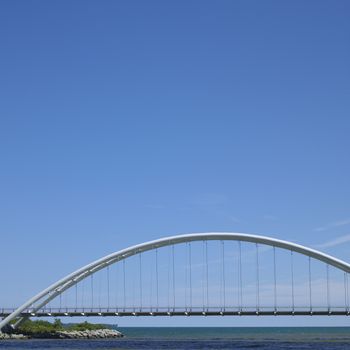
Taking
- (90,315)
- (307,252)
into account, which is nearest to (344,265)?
(307,252)

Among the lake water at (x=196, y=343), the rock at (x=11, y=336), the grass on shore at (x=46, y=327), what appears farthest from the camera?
the grass on shore at (x=46, y=327)

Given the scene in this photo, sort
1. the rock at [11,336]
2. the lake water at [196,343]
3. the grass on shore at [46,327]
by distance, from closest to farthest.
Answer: the lake water at [196,343] → the rock at [11,336] → the grass on shore at [46,327]

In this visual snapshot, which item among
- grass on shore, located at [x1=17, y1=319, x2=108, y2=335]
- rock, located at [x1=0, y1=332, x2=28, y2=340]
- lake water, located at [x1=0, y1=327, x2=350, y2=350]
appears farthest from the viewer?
grass on shore, located at [x1=17, y1=319, x2=108, y2=335]

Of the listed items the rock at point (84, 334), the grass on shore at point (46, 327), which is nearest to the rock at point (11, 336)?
the grass on shore at point (46, 327)

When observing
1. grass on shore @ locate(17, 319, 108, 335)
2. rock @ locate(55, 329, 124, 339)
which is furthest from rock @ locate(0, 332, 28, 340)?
rock @ locate(55, 329, 124, 339)

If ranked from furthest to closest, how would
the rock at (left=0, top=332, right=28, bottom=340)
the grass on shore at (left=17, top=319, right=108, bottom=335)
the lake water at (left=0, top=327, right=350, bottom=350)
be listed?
the grass on shore at (left=17, top=319, right=108, bottom=335)
the rock at (left=0, top=332, right=28, bottom=340)
the lake water at (left=0, top=327, right=350, bottom=350)

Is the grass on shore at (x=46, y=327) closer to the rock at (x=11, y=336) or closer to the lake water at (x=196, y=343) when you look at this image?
the rock at (x=11, y=336)

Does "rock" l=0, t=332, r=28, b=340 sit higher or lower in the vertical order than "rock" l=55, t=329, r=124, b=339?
higher

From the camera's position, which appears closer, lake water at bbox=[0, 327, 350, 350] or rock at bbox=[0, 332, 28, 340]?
lake water at bbox=[0, 327, 350, 350]

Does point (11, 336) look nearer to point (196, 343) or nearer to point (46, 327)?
point (46, 327)

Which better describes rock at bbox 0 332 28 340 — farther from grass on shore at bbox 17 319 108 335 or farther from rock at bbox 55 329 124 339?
rock at bbox 55 329 124 339

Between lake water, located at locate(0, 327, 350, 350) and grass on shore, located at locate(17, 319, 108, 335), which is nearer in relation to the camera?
lake water, located at locate(0, 327, 350, 350)

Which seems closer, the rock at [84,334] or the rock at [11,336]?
the rock at [11,336]

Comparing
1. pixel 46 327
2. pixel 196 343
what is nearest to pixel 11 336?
pixel 46 327
